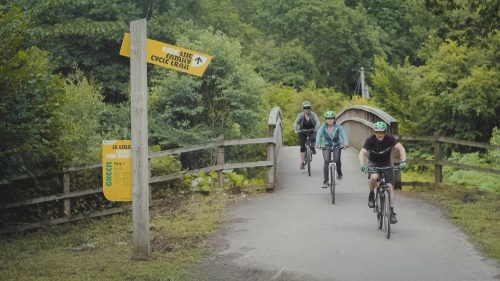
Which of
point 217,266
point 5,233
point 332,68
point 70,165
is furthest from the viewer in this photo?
point 332,68

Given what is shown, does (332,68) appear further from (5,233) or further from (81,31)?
(5,233)

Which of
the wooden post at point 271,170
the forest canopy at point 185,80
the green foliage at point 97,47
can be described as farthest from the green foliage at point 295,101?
the wooden post at point 271,170

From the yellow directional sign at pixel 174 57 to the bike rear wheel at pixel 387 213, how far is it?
3485 millimetres

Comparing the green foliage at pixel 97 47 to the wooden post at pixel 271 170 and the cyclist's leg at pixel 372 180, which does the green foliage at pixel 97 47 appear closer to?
the wooden post at pixel 271 170

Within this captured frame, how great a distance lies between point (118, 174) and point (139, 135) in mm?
780

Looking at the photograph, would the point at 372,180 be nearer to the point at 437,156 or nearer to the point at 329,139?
the point at 329,139

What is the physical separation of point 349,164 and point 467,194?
5.52 meters

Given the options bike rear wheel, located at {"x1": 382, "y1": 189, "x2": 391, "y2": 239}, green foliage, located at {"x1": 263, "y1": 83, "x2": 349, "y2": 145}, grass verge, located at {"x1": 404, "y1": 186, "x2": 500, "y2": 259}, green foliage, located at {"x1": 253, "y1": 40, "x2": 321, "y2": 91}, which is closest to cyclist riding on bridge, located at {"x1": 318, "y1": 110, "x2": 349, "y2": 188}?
grass verge, located at {"x1": 404, "y1": 186, "x2": 500, "y2": 259}

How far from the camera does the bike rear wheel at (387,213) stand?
9.90 m

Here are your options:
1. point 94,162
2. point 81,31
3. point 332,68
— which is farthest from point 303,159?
point 332,68

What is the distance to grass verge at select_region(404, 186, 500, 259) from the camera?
970cm

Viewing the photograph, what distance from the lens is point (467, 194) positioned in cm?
1334

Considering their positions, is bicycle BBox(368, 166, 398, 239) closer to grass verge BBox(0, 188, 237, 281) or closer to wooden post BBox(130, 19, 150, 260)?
grass verge BBox(0, 188, 237, 281)

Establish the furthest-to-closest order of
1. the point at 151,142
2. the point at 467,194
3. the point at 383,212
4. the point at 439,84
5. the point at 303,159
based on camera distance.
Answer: the point at 151,142 → the point at 439,84 → the point at 303,159 → the point at 467,194 → the point at 383,212
